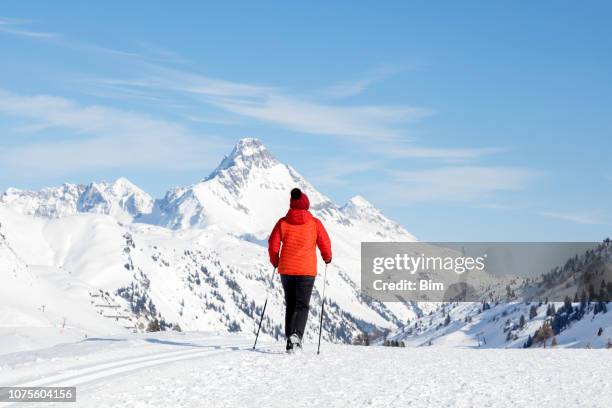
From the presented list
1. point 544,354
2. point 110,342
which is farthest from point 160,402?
point 544,354

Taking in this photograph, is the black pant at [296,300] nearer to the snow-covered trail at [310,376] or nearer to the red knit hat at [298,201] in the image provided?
the snow-covered trail at [310,376]

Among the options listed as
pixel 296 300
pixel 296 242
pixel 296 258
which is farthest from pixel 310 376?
pixel 296 242

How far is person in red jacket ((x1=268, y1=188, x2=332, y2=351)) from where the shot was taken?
16688 mm

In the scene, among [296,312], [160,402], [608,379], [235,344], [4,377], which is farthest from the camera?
[235,344]

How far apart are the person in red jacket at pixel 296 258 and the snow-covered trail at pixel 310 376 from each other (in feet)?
2.58

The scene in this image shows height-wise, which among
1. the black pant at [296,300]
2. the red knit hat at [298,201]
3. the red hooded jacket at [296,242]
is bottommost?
the black pant at [296,300]

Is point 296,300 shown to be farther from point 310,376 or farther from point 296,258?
point 310,376

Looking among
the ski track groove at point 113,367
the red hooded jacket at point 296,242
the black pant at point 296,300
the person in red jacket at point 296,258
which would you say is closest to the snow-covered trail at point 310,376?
the ski track groove at point 113,367

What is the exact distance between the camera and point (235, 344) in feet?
65.3

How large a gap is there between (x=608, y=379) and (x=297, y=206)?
23.0 feet

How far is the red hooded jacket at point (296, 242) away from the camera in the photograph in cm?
1669

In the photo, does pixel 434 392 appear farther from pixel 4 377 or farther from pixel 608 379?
pixel 4 377

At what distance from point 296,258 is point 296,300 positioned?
2.97 ft

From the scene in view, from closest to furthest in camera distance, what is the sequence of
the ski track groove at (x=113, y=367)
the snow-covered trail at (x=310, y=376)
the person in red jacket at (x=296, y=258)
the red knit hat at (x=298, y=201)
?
1. the snow-covered trail at (x=310, y=376)
2. the ski track groove at (x=113, y=367)
3. the person in red jacket at (x=296, y=258)
4. the red knit hat at (x=298, y=201)
